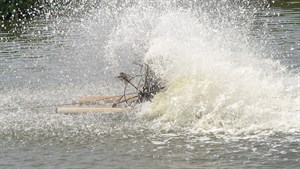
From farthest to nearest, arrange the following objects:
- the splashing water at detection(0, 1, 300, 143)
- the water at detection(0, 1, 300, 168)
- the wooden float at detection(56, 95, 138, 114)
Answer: the wooden float at detection(56, 95, 138, 114) → the splashing water at detection(0, 1, 300, 143) → the water at detection(0, 1, 300, 168)

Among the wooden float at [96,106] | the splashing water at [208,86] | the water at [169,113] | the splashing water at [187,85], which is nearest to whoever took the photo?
the water at [169,113]

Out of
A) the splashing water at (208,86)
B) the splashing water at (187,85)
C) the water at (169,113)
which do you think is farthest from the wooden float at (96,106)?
the splashing water at (208,86)

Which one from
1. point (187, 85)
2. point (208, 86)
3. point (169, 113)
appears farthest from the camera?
point (187, 85)

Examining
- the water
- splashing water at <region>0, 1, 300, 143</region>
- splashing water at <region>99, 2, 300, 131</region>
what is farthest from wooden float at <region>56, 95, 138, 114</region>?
splashing water at <region>99, 2, 300, 131</region>

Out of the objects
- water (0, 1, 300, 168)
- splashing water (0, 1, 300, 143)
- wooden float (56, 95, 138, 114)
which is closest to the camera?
water (0, 1, 300, 168)

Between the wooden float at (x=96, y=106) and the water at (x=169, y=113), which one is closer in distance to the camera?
the water at (x=169, y=113)

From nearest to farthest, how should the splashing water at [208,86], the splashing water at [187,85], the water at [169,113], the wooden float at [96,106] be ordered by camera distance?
the water at [169,113] → the splashing water at [208,86] → the splashing water at [187,85] → the wooden float at [96,106]

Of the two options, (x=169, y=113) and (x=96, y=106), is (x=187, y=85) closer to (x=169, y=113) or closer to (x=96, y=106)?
(x=169, y=113)

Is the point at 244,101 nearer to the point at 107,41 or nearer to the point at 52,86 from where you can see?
the point at 52,86

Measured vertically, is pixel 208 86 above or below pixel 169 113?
above

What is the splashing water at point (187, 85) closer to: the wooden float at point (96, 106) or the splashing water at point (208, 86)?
the splashing water at point (208, 86)

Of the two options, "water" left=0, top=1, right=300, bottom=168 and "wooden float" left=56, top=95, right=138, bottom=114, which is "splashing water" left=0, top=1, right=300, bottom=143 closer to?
"water" left=0, top=1, right=300, bottom=168

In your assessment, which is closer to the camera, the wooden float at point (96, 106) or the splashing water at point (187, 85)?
the splashing water at point (187, 85)

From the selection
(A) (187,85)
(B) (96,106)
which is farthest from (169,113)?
(B) (96,106)
